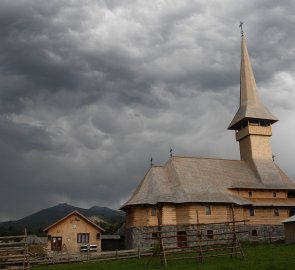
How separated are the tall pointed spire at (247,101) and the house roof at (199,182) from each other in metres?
6.31

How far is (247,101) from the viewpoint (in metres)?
60.4

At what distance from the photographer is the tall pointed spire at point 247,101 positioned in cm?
5784

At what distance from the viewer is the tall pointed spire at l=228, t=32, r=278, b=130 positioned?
57.8 meters

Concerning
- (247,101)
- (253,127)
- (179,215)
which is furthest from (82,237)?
(247,101)

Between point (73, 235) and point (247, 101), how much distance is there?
30854 mm

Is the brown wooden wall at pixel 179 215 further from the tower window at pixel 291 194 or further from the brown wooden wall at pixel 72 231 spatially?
the tower window at pixel 291 194

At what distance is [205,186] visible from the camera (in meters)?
49.0

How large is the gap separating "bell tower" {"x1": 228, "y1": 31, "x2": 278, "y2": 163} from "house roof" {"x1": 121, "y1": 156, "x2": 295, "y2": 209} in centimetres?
189

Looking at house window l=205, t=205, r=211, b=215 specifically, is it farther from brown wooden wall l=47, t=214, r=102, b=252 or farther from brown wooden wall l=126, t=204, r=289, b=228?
brown wooden wall l=47, t=214, r=102, b=252

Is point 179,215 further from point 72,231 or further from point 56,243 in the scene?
point 56,243

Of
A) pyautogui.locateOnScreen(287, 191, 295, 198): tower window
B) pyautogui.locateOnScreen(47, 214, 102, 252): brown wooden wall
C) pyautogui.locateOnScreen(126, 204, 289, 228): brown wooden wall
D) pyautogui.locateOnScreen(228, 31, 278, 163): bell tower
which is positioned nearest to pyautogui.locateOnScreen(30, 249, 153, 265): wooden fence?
pyautogui.locateOnScreen(47, 214, 102, 252): brown wooden wall

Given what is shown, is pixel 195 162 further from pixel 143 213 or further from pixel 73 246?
pixel 73 246

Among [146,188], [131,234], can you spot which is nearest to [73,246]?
[131,234]

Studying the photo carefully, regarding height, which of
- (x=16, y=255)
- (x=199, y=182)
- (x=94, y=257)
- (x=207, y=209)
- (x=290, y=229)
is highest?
(x=199, y=182)
